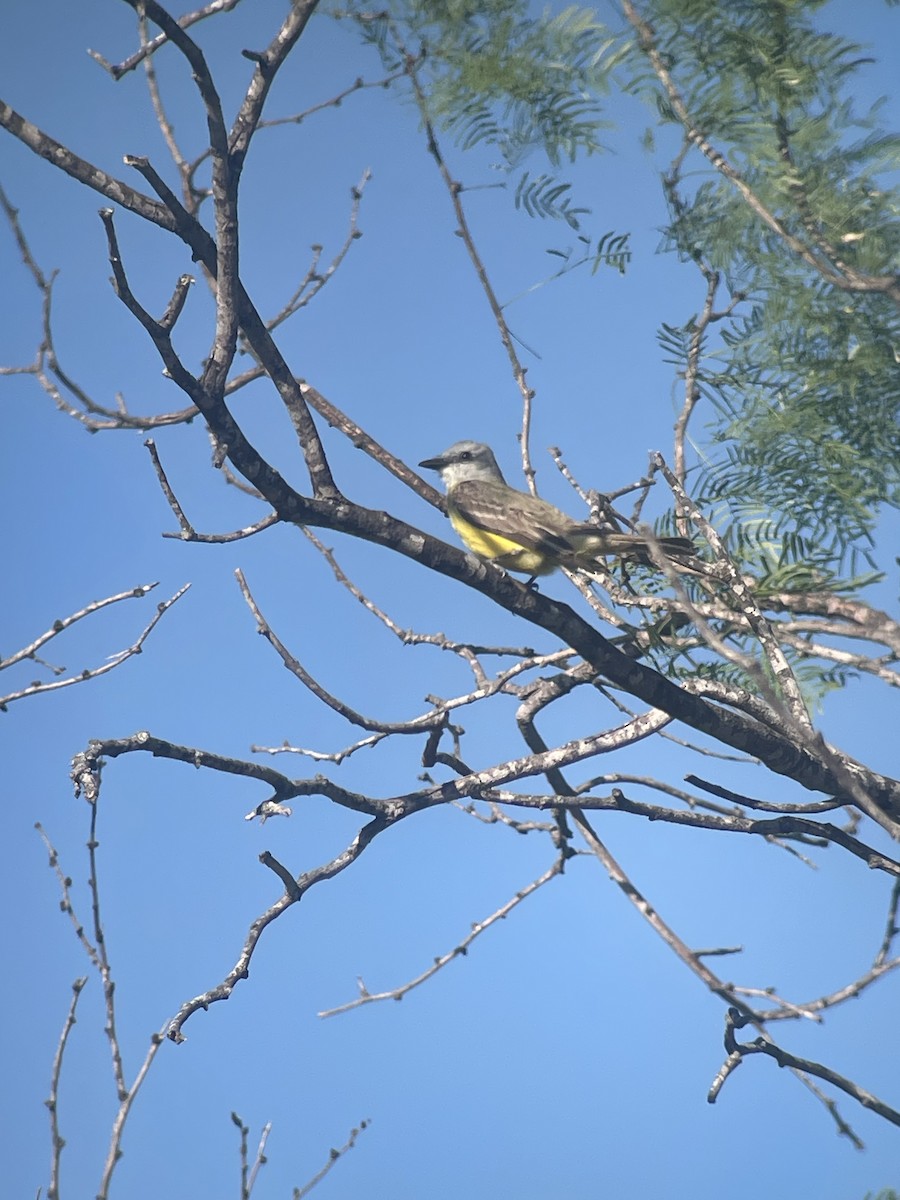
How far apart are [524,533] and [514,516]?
0.12 meters

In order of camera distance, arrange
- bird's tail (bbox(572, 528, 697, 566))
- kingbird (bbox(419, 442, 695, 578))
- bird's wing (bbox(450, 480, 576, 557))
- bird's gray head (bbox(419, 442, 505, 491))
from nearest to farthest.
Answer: bird's tail (bbox(572, 528, 697, 566)) < kingbird (bbox(419, 442, 695, 578)) < bird's wing (bbox(450, 480, 576, 557)) < bird's gray head (bbox(419, 442, 505, 491))

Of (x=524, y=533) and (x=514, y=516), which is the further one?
(x=514, y=516)

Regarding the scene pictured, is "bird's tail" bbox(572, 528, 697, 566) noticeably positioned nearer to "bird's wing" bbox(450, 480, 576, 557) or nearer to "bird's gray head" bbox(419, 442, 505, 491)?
"bird's wing" bbox(450, 480, 576, 557)

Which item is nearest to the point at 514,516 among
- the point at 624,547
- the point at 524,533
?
the point at 524,533

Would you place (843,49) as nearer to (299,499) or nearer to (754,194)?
(754,194)

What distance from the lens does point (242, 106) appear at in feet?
5.80

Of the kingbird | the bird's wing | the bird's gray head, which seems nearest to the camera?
the kingbird

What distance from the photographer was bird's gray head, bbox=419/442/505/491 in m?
3.90

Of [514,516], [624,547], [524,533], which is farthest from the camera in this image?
[514,516]

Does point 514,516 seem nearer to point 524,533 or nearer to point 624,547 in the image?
point 524,533

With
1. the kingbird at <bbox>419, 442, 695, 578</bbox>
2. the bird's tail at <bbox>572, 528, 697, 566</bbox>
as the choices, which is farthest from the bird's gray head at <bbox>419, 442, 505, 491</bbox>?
the bird's tail at <bbox>572, 528, 697, 566</bbox>

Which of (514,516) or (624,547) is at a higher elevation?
(514,516)

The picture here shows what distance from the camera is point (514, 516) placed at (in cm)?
282

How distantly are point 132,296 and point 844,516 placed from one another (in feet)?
4.17
